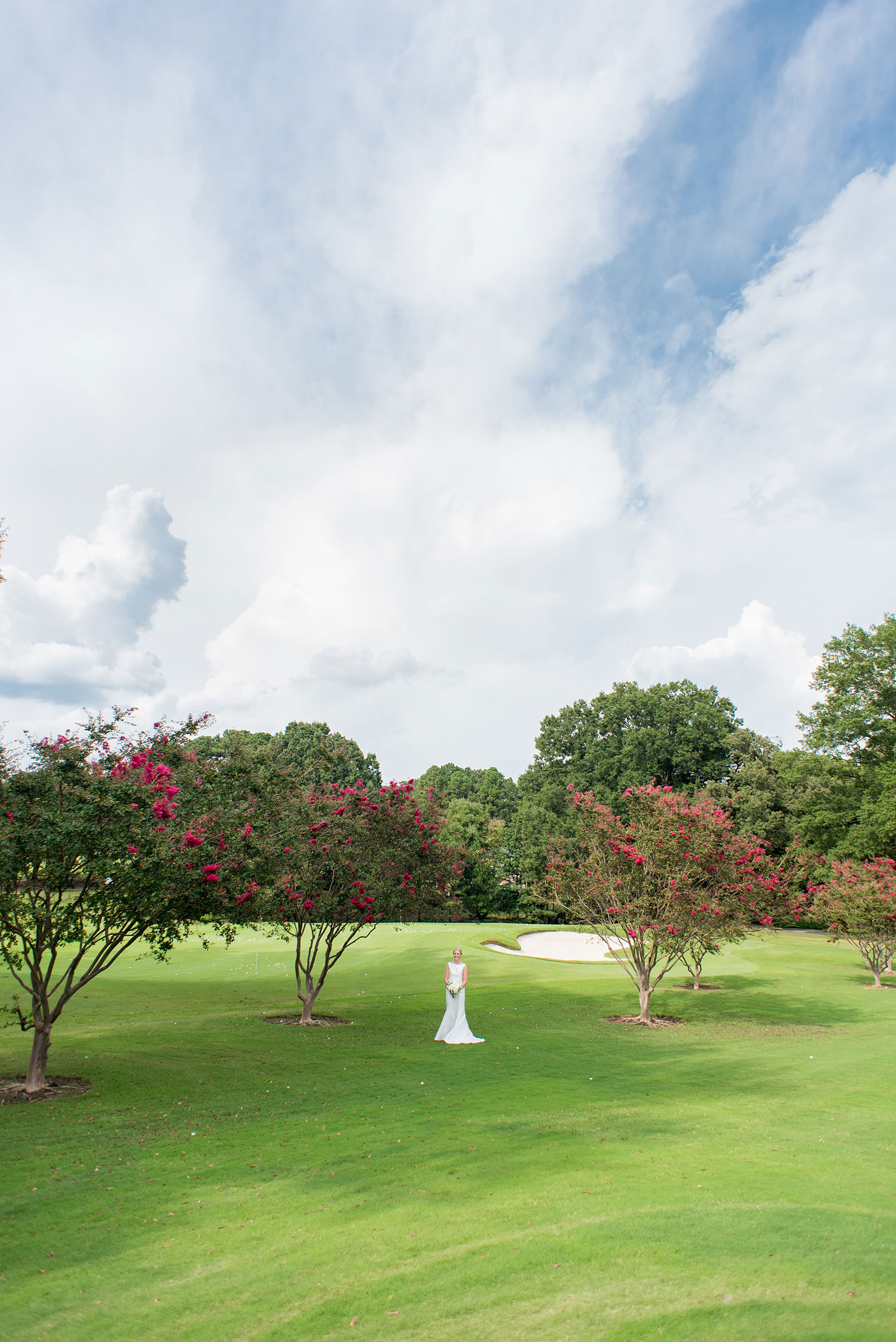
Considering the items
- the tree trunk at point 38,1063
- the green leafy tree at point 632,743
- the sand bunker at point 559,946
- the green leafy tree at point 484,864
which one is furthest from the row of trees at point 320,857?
the green leafy tree at point 484,864

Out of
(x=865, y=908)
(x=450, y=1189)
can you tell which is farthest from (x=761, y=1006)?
(x=450, y=1189)

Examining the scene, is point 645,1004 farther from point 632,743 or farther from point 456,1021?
point 632,743

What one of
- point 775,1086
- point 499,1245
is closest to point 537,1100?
point 775,1086

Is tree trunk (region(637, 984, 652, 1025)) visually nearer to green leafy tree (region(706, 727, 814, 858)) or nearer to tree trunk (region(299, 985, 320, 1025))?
tree trunk (region(299, 985, 320, 1025))

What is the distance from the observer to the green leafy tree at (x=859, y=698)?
43.2 metres

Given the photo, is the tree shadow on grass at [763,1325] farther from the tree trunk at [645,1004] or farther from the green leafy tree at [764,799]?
the green leafy tree at [764,799]

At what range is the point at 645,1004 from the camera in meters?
20.5

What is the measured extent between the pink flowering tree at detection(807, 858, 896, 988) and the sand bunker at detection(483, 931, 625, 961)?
12674 mm

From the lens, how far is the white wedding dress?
16766 mm

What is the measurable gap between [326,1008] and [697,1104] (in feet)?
42.7

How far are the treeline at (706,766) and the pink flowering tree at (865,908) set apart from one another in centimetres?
1259

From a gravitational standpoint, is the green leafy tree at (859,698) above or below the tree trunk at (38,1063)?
above

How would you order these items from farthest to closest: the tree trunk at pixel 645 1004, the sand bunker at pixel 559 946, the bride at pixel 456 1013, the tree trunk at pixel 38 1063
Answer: the sand bunker at pixel 559 946 < the tree trunk at pixel 645 1004 < the bride at pixel 456 1013 < the tree trunk at pixel 38 1063

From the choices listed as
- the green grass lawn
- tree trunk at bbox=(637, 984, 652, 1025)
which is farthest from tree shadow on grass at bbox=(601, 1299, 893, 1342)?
tree trunk at bbox=(637, 984, 652, 1025)
